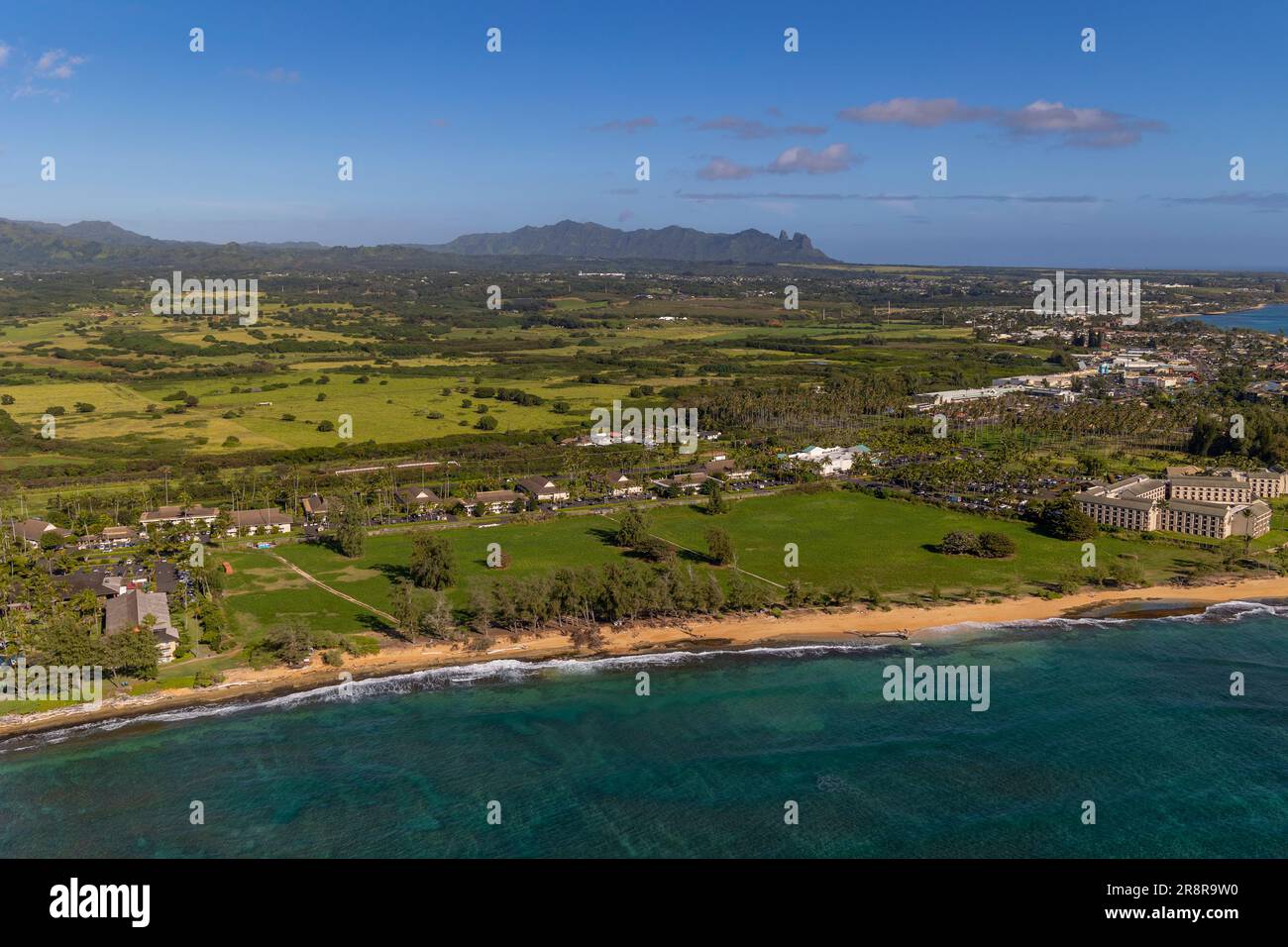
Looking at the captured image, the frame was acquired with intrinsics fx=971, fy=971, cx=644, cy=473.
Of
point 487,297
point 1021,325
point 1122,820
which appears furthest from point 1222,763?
point 487,297

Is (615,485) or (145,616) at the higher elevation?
(615,485)

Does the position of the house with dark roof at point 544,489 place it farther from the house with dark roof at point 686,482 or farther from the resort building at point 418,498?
the house with dark roof at point 686,482

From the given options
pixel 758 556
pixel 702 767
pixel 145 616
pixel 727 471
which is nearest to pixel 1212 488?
pixel 758 556

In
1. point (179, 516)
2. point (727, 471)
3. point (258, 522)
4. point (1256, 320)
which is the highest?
point (1256, 320)

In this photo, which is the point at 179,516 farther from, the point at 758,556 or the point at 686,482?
the point at 758,556

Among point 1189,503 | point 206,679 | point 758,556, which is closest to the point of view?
point 206,679
